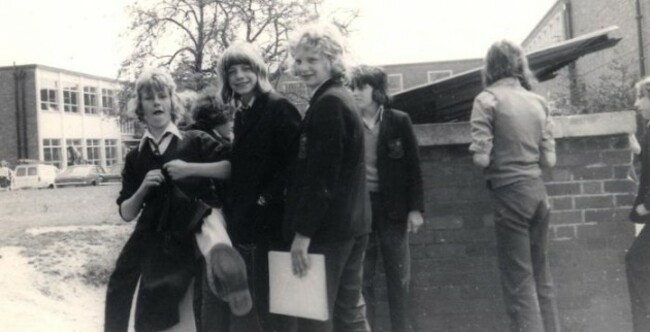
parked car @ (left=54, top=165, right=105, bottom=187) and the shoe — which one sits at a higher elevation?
parked car @ (left=54, top=165, right=105, bottom=187)

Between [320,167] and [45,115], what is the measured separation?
155ft

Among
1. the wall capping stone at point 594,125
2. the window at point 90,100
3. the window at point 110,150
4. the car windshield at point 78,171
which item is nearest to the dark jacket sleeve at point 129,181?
the wall capping stone at point 594,125

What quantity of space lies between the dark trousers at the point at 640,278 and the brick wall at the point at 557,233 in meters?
0.37

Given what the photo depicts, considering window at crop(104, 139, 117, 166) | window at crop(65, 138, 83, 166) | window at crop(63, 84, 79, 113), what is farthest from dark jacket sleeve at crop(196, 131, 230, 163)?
window at crop(104, 139, 117, 166)

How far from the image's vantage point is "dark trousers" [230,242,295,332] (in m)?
3.14

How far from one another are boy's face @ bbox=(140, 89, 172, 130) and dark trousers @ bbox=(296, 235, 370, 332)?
115 cm

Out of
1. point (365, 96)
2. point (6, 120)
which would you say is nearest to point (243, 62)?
point (365, 96)

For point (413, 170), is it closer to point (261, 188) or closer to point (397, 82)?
point (261, 188)

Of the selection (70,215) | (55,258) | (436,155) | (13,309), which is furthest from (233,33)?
(436,155)

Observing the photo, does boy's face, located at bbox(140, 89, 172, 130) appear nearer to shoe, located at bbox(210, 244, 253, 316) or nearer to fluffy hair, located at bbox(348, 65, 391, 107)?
shoe, located at bbox(210, 244, 253, 316)

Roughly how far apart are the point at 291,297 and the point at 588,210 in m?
2.60

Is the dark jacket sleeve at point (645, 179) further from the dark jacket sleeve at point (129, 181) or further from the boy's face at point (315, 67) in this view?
the dark jacket sleeve at point (129, 181)

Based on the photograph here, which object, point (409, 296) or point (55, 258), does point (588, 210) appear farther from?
point (55, 258)

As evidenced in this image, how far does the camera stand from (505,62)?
12.4 feet
